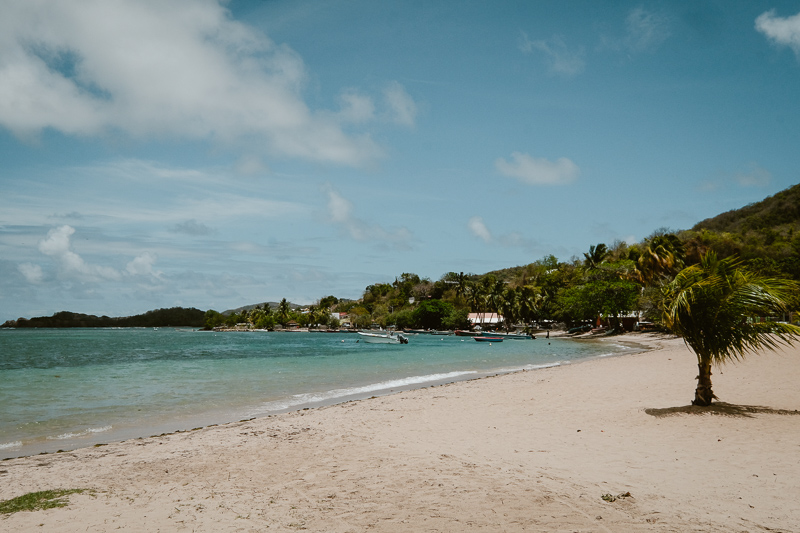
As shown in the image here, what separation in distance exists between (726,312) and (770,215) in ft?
366

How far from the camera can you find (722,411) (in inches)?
414

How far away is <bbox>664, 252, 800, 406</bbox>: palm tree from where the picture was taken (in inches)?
406

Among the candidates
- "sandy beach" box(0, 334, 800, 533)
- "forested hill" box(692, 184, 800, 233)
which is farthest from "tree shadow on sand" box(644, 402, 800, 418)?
"forested hill" box(692, 184, 800, 233)

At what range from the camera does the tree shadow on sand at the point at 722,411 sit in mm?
10297

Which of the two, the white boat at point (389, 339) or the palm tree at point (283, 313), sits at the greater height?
the palm tree at point (283, 313)

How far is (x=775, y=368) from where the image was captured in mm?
18453

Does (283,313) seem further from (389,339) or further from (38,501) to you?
(38,501)

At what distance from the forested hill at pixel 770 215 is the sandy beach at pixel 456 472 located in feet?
323

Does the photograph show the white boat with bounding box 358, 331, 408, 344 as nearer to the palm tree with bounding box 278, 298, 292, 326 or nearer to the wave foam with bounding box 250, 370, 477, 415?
the wave foam with bounding box 250, 370, 477, 415

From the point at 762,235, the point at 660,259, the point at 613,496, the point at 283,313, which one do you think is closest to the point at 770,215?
the point at 762,235

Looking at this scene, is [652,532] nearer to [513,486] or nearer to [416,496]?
[513,486]

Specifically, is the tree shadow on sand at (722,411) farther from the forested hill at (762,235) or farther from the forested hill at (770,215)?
the forested hill at (770,215)

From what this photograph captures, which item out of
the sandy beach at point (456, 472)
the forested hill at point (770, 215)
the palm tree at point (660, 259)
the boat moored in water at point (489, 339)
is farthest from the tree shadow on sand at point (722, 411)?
the forested hill at point (770, 215)

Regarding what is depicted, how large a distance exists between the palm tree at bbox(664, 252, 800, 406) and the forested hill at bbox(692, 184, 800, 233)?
95.8 m
